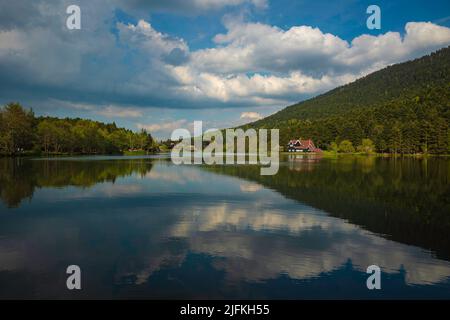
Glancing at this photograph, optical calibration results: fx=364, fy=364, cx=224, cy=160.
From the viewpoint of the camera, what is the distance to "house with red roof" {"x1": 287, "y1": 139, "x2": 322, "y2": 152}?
136 metres

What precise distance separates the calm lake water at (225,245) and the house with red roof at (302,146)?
115271mm

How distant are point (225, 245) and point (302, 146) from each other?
12975 cm

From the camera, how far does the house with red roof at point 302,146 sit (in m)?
136

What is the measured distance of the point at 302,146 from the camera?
138125 millimetres

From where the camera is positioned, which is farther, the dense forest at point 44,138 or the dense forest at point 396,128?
the dense forest at point 396,128

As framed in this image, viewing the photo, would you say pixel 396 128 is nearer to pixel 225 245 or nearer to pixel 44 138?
pixel 44 138

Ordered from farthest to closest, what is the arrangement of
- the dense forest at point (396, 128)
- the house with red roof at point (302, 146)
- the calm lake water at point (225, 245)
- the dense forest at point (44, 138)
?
the house with red roof at point (302, 146)
the dense forest at point (396, 128)
the dense forest at point (44, 138)
the calm lake water at point (225, 245)

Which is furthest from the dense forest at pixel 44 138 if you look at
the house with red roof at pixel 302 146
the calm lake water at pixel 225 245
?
the calm lake water at pixel 225 245

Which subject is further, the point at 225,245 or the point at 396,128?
the point at 396,128

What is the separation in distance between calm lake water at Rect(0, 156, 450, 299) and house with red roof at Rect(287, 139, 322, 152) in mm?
115271

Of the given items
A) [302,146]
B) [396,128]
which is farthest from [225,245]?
[302,146]

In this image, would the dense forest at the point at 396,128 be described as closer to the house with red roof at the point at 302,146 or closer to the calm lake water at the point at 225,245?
the house with red roof at the point at 302,146

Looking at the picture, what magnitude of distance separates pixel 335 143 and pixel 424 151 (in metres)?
28.5

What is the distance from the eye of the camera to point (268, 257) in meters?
10.7
